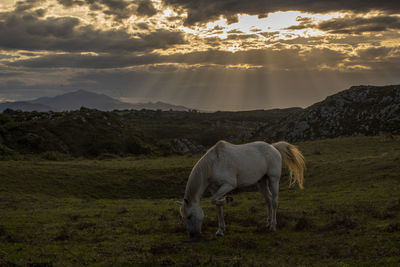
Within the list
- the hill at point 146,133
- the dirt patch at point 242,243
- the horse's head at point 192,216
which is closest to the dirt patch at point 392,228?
the dirt patch at point 242,243

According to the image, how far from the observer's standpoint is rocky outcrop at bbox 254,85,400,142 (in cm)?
5834

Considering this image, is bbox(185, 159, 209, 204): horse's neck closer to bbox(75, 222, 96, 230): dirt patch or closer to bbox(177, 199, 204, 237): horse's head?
bbox(177, 199, 204, 237): horse's head

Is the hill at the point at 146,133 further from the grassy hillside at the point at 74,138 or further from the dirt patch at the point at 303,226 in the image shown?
the dirt patch at the point at 303,226

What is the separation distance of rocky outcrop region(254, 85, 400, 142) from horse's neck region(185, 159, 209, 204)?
167 feet

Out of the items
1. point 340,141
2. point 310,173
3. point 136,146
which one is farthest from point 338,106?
point 310,173

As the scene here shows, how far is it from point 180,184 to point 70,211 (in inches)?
443

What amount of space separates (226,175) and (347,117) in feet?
193

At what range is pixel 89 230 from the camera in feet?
43.5

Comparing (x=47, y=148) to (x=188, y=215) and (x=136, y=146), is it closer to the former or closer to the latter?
(x=136, y=146)

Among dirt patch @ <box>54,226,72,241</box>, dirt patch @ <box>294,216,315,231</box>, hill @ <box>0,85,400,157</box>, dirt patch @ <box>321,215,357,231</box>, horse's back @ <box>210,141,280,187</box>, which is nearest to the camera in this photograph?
horse's back @ <box>210,141,280,187</box>

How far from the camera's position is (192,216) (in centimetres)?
1138

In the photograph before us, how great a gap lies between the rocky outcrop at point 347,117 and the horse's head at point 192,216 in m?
51.4

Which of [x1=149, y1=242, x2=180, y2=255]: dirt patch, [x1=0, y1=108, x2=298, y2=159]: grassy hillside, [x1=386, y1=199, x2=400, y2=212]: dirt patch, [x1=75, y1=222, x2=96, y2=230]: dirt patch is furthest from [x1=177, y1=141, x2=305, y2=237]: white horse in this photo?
[x1=0, y1=108, x2=298, y2=159]: grassy hillside

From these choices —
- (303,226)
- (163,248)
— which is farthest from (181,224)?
(303,226)
